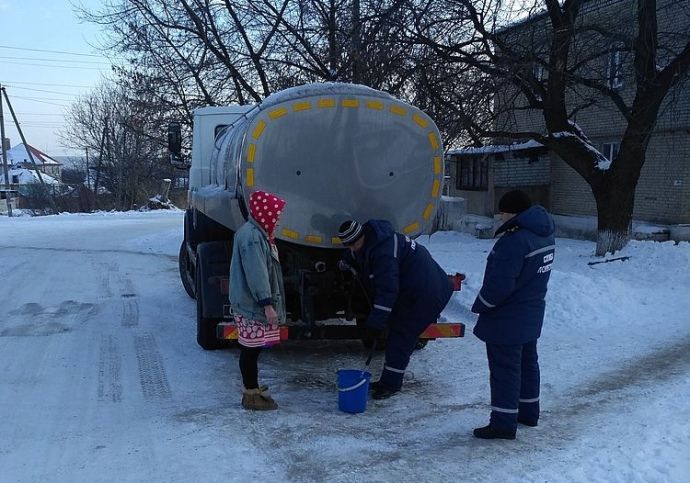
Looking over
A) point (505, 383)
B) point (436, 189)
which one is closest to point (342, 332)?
point (436, 189)

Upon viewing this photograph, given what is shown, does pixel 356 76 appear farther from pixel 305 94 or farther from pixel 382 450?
pixel 382 450

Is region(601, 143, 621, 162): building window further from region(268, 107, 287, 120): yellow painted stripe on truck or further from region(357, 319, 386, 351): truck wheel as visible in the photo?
region(268, 107, 287, 120): yellow painted stripe on truck

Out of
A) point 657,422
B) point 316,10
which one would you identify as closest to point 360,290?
point 657,422

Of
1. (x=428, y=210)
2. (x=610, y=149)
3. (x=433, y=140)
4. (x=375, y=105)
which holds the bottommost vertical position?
(x=428, y=210)

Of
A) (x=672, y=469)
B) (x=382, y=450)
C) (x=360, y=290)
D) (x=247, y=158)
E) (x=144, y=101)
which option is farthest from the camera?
(x=144, y=101)

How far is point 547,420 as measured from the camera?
471 cm

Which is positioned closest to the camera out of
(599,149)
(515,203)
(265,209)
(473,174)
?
(515,203)

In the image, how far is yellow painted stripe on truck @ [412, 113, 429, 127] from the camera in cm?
562

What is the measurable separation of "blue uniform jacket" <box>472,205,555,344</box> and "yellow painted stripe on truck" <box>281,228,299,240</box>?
71.1 inches

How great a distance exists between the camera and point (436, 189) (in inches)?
231

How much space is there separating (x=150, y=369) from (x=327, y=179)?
2502 mm

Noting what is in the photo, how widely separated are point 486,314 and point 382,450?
1175 mm

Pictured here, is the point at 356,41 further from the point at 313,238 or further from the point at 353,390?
the point at 353,390

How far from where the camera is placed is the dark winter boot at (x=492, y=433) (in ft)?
14.1
